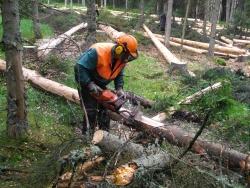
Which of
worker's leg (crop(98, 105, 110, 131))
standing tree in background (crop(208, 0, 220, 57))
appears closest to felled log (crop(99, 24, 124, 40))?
standing tree in background (crop(208, 0, 220, 57))

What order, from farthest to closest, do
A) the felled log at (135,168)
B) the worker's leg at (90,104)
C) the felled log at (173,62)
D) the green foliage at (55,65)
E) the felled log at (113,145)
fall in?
the felled log at (173,62) < the green foliage at (55,65) < the worker's leg at (90,104) < the felled log at (113,145) < the felled log at (135,168)

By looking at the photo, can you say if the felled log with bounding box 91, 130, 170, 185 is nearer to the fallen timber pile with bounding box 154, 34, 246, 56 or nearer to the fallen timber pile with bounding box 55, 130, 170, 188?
the fallen timber pile with bounding box 55, 130, 170, 188

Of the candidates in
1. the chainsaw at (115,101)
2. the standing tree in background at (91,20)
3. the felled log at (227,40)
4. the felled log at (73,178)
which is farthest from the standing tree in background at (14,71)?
the felled log at (227,40)

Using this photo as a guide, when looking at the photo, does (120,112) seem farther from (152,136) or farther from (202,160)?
(202,160)

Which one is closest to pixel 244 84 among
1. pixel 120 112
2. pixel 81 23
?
pixel 120 112

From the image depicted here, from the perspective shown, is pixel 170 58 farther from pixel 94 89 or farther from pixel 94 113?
pixel 94 89

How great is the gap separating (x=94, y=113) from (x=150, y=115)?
251cm

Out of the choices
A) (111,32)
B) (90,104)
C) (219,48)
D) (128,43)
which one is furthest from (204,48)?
(128,43)

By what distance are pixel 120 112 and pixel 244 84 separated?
247 inches

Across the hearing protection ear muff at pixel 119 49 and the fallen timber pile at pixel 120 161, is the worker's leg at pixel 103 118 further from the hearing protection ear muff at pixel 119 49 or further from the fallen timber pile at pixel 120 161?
the fallen timber pile at pixel 120 161

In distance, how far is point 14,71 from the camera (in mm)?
6188

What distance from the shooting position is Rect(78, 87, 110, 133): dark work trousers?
22.0 feet

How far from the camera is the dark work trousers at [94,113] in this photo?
22.0 feet

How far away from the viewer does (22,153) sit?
617 centimetres
